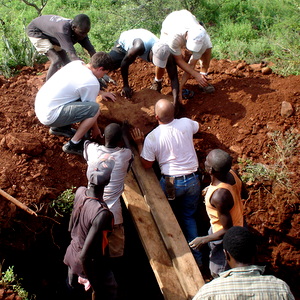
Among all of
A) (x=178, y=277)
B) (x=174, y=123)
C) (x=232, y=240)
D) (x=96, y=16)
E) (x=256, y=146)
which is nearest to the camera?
(x=232, y=240)

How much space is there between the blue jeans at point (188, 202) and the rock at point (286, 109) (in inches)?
62.2

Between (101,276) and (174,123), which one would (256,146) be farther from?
(101,276)

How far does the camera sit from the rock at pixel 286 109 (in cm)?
503

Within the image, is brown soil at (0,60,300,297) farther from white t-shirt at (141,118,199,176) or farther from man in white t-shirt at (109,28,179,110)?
white t-shirt at (141,118,199,176)

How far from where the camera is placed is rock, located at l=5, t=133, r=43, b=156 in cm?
451

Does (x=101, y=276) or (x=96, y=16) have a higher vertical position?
(x=96, y=16)

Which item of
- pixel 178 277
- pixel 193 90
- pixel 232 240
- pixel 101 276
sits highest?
pixel 232 240

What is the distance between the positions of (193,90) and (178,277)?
2780 millimetres

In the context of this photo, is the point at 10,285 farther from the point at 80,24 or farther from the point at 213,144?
the point at 80,24

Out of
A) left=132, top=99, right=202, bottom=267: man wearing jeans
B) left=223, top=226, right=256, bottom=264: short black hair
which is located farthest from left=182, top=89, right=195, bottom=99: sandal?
left=223, top=226, right=256, bottom=264: short black hair

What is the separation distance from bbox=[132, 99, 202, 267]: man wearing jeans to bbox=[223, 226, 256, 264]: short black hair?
1584 millimetres

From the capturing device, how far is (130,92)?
208 inches

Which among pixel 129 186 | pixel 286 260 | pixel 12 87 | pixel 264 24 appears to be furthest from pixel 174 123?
pixel 264 24

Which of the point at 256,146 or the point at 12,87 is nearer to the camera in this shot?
the point at 256,146
